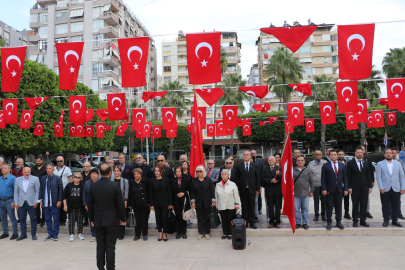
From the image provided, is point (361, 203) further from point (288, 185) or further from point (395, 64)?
point (395, 64)

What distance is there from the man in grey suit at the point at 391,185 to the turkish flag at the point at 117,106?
10.3m

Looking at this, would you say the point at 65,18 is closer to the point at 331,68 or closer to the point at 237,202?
the point at 331,68

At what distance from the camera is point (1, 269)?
5789 mm

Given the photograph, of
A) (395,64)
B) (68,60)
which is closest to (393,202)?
(68,60)

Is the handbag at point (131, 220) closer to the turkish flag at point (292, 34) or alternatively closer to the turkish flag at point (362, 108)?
the turkish flag at point (292, 34)

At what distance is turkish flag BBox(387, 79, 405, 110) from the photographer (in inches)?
467

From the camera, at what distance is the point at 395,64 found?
27312 mm

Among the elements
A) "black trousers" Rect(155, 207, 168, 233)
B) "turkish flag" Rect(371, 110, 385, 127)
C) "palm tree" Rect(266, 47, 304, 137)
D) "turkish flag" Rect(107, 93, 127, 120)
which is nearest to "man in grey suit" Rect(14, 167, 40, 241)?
"black trousers" Rect(155, 207, 168, 233)

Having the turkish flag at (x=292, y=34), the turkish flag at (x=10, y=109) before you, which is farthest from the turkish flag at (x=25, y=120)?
the turkish flag at (x=292, y=34)

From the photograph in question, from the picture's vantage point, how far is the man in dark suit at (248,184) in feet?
26.5

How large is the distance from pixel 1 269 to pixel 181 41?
6511 cm

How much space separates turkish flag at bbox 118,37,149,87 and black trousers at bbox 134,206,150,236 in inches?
128

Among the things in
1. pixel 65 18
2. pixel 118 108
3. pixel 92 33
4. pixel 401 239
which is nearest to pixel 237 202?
pixel 401 239

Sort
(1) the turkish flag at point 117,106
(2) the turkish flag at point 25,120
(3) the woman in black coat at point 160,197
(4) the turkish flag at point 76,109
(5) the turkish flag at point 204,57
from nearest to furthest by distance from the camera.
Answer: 1. (3) the woman in black coat at point 160,197
2. (5) the turkish flag at point 204,57
3. (1) the turkish flag at point 117,106
4. (4) the turkish flag at point 76,109
5. (2) the turkish flag at point 25,120
